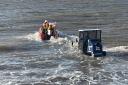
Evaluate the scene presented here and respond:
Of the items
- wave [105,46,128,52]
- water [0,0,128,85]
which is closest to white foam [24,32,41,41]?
water [0,0,128,85]

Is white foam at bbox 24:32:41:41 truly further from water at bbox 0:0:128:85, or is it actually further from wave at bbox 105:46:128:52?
wave at bbox 105:46:128:52

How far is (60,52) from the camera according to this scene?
1266 inches

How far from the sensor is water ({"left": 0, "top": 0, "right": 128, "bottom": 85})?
25500 millimetres

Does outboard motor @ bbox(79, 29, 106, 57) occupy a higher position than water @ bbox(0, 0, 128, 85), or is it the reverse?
outboard motor @ bbox(79, 29, 106, 57)

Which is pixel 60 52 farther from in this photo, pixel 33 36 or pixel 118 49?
pixel 33 36

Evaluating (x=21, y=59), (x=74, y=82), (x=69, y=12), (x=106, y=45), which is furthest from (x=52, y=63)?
(x=69, y=12)

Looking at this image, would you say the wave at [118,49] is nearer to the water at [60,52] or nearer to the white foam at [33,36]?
the water at [60,52]

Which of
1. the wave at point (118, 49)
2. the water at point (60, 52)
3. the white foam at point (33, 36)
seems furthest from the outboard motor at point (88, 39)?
the white foam at point (33, 36)

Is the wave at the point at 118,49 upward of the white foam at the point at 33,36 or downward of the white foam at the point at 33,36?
upward

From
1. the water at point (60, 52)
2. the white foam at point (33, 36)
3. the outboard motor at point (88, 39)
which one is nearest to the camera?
the water at point (60, 52)

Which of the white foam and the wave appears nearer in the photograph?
the wave

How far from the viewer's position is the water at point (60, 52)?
2550 centimetres

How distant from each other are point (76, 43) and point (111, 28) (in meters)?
11.8

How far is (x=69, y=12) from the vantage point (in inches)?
2334
